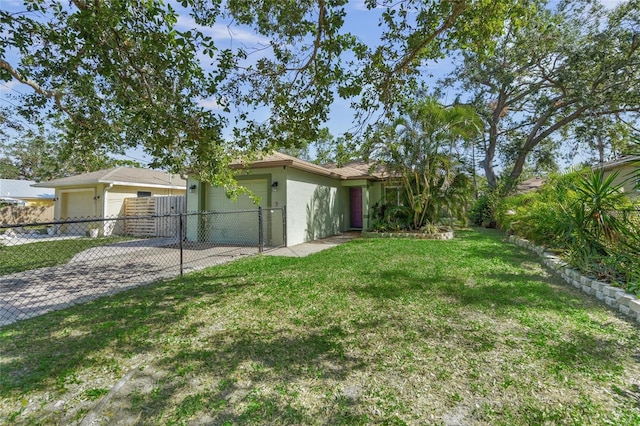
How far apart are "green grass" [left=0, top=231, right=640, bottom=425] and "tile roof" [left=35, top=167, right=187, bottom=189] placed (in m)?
11.9

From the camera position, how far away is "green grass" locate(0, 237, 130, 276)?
7609 millimetres

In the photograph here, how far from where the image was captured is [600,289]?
4.60 m

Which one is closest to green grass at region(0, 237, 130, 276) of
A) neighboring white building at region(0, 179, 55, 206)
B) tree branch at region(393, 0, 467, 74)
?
tree branch at region(393, 0, 467, 74)

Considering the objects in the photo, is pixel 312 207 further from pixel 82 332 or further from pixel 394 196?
pixel 82 332

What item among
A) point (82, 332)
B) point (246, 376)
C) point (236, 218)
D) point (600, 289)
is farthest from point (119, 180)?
point (600, 289)

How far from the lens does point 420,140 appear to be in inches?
439

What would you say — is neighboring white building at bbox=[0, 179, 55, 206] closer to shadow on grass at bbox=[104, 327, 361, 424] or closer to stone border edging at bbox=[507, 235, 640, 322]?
shadow on grass at bbox=[104, 327, 361, 424]

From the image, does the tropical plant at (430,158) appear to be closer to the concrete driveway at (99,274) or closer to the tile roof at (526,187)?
the concrete driveway at (99,274)

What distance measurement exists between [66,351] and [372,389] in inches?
124

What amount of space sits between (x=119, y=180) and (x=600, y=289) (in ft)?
58.5

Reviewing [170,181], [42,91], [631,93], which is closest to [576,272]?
[42,91]

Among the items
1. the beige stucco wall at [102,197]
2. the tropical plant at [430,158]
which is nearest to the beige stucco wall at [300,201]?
the tropical plant at [430,158]

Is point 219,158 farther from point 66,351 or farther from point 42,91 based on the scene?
point 66,351

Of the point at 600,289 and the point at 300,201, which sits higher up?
the point at 300,201
